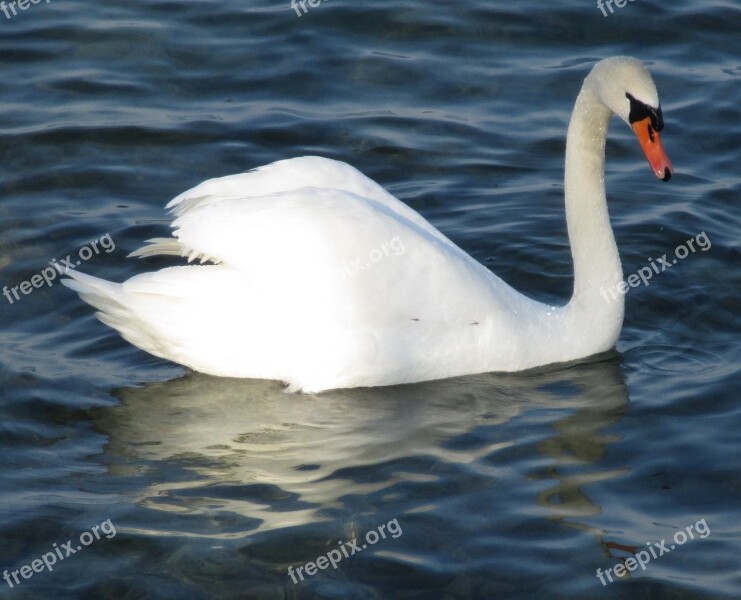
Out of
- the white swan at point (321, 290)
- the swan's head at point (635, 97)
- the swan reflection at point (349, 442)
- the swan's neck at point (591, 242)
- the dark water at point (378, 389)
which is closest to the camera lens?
the dark water at point (378, 389)

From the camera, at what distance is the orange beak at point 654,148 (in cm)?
749

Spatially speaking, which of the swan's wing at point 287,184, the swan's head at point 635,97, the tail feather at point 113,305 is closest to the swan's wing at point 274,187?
the swan's wing at point 287,184

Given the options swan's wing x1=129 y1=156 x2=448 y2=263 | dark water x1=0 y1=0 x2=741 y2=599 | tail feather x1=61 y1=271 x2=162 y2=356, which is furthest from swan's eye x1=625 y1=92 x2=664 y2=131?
tail feather x1=61 y1=271 x2=162 y2=356

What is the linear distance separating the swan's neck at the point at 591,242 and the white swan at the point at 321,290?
0.46 ft

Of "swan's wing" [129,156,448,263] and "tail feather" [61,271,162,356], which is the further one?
"swan's wing" [129,156,448,263]

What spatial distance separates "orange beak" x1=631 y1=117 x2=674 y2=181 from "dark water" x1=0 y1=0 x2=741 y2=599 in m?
1.12

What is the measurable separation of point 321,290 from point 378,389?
28.2 inches

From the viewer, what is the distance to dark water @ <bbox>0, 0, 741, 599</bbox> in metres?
6.21

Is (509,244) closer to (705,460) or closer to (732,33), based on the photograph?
(705,460)

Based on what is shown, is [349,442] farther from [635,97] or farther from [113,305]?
[635,97]

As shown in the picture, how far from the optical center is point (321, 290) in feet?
23.6

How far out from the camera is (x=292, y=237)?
7219 millimetres

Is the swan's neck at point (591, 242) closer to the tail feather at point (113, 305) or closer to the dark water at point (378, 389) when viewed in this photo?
the dark water at point (378, 389)

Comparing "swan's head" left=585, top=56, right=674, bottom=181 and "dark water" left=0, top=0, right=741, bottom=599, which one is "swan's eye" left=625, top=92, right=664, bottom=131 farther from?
"dark water" left=0, top=0, right=741, bottom=599
